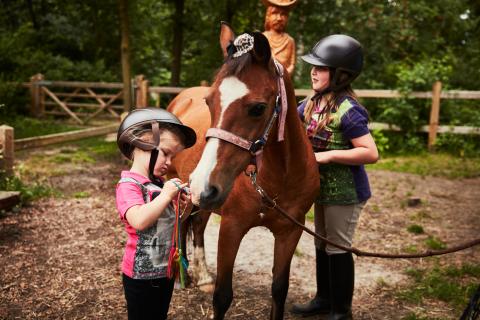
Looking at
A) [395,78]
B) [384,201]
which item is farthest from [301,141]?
[395,78]

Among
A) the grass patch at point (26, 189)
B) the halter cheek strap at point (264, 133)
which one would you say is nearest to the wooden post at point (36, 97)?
the grass patch at point (26, 189)

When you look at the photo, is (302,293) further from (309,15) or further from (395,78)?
(309,15)

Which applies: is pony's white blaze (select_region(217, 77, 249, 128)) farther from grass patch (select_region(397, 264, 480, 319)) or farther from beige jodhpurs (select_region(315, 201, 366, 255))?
grass patch (select_region(397, 264, 480, 319))

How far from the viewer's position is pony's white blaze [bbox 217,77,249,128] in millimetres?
2082

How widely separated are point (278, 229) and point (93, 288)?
6.07 feet

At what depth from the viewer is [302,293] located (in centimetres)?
402

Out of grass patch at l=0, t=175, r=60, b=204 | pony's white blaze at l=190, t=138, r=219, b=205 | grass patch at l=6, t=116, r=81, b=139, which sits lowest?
grass patch at l=0, t=175, r=60, b=204

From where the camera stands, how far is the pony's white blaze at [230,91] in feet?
6.83

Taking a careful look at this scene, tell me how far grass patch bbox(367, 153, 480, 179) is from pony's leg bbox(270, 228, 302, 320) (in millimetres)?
6328

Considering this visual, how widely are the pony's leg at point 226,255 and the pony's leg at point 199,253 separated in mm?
1060

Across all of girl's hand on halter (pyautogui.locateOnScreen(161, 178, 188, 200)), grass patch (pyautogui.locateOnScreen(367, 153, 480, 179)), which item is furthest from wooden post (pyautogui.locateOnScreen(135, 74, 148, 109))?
girl's hand on halter (pyautogui.locateOnScreen(161, 178, 188, 200))

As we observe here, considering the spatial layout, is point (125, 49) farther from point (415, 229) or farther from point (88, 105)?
point (415, 229)

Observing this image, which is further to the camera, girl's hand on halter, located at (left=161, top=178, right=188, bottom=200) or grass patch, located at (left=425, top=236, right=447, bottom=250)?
grass patch, located at (left=425, top=236, right=447, bottom=250)

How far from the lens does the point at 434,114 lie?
9938 mm
